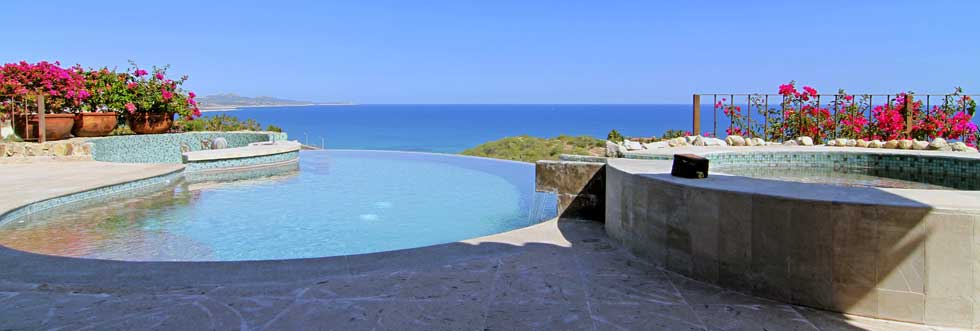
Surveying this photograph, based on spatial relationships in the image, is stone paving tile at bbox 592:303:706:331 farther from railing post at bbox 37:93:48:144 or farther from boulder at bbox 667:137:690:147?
railing post at bbox 37:93:48:144

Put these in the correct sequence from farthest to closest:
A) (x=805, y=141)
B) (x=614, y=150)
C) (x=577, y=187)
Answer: (x=805, y=141) < (x=614, y=150) < (x=577, y=187)

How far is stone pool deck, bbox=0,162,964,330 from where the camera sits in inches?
112

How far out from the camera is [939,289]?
108 inches

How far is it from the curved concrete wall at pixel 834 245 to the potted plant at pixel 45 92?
11720mm

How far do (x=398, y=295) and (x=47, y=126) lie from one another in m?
11.1

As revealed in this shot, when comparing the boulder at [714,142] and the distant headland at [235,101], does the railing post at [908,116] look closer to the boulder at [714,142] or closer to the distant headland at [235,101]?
the boulder at [714,142]

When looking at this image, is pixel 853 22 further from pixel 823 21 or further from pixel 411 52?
pixel 411 52

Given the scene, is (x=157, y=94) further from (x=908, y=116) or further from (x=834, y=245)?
(x=908, y=116)

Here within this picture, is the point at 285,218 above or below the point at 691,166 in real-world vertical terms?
below

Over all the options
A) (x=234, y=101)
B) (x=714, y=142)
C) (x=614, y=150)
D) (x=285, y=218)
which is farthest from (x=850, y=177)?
(x=234, y=101)

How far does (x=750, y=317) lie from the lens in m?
2.91

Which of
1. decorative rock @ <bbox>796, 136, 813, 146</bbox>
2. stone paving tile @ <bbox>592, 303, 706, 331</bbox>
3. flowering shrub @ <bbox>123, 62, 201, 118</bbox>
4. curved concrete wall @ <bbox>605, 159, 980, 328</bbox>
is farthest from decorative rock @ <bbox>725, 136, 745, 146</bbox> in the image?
flowering shrub @ <bbox>123, 62, 201, 118</bbox>

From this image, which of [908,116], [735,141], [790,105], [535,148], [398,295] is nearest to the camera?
[398,295]

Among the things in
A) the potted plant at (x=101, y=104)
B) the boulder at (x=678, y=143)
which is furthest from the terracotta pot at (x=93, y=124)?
the boulder at (x=678, y=143)
